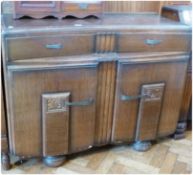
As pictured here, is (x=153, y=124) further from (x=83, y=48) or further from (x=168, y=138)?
(x=83, y=48)

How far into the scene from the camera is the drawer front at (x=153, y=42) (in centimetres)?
133

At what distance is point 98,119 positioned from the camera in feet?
4.75

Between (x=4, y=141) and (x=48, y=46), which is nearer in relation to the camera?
(x=48, y=46)

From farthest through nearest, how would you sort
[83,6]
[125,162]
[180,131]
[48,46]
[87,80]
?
[180,131], [125,162], [83,6], [87,80], [48,46]

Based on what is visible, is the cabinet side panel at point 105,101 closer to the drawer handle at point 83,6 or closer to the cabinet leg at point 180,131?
the drawer handle at point 83,6

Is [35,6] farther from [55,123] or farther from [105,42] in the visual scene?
[55,123]

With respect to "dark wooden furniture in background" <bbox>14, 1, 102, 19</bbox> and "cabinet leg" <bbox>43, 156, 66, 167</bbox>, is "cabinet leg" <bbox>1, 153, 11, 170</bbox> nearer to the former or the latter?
"cabinet leg" <bbox>43, 156, 66, 167</bbox>

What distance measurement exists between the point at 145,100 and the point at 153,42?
0.30m

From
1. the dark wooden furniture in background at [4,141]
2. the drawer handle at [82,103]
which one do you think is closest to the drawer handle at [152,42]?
the drawer handle at [82,103]

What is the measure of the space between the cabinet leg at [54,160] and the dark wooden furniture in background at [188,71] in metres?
0.71

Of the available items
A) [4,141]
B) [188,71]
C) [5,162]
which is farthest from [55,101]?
[188,71]

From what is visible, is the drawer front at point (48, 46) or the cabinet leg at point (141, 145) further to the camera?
the cabinet leg at point (141, 145)

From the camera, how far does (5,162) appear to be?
1.41 meters

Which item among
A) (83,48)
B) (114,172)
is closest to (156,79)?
(83,48)
